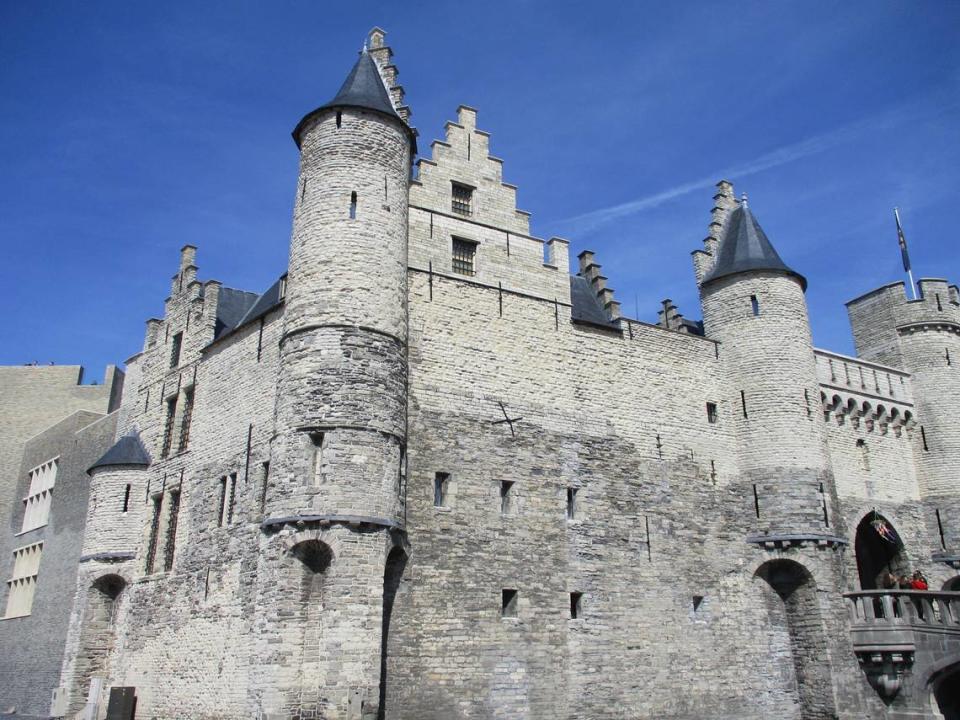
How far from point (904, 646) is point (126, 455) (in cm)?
1989

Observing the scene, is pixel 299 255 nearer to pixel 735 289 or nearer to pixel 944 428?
pixel 735 289

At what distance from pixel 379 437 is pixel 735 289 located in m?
12.3

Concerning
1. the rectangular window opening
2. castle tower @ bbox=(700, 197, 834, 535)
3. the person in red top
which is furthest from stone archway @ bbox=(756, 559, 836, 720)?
the rectangular window opening

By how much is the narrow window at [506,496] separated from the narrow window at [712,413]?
A: 6725 millimetres

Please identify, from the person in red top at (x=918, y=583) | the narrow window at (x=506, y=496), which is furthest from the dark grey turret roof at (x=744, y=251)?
the narrow window at (x=506, y=496)

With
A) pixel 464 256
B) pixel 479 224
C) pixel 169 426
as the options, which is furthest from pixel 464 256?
pixel 169 426

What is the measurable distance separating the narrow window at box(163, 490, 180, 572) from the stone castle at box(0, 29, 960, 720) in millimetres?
124

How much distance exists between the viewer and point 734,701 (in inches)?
806

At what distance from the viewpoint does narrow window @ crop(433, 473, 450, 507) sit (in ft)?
59.4

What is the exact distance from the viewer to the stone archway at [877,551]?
25.5 meters

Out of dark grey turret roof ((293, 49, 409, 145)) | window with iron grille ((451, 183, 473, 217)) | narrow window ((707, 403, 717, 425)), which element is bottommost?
narrow window ((707, 403, 717, 425))

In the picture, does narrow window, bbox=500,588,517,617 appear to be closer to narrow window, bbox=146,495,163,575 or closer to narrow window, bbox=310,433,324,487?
narrow window, bbox=310,433,324,487

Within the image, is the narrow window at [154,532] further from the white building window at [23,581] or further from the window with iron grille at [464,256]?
the window with iron grille at [464,256]

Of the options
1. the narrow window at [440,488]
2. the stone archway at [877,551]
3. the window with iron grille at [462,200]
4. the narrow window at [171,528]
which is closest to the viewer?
the narrow window at [440,488]
